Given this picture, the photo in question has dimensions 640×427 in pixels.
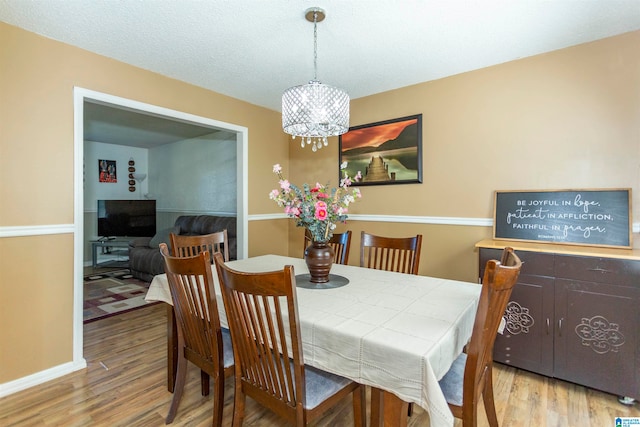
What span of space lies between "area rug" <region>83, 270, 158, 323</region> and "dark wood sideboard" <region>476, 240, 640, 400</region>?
362 cm

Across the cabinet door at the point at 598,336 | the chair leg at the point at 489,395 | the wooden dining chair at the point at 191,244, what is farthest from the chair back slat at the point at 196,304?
the cabinet door at the point at 598,336

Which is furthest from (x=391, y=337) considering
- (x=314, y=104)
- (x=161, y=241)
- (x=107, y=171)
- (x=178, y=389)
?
(x=107, y=171)

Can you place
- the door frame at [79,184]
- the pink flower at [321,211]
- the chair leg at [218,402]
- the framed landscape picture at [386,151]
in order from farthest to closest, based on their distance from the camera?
the framed landscape picture at [386,151], the door frame at [79,184], the pink flower at [321,211], the chair leg at [218,402]

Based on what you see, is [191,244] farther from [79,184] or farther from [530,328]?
[530,328]

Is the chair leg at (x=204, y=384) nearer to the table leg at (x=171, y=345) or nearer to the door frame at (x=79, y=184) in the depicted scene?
the table leg at (x=171, y=345)

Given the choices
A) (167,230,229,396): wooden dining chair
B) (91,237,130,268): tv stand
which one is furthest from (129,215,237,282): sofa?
(167,230,229,396): wooden dining chair

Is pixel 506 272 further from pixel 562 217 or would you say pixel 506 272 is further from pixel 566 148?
pixel 566 148

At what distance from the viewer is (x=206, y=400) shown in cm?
191

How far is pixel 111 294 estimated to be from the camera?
3918mm

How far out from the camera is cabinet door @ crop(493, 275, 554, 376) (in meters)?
2.04

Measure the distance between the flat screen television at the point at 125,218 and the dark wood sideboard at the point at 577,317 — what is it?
18.1ft

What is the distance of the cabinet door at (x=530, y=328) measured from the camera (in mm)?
2041

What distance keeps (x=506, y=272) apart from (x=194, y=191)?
5287 mm

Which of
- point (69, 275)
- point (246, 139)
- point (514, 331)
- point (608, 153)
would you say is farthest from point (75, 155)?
point (608, 153)
